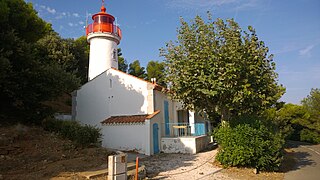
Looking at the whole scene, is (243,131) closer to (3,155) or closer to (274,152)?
(274,152)

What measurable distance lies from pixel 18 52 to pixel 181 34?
8.02 metres

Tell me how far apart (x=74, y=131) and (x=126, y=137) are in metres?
4.36

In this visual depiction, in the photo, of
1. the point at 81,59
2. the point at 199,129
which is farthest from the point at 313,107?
the point at 81,59

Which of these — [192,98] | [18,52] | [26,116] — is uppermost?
[18,52]

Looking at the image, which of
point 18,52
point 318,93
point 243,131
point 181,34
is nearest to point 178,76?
point 181,34

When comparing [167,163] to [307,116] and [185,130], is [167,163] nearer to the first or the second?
[185,130]

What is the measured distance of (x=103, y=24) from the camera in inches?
826

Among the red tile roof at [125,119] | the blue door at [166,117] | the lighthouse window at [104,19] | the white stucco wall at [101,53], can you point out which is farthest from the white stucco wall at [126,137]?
the lighthouse window at [104,19]

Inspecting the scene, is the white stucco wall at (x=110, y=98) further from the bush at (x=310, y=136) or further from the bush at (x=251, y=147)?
the bush at (x=310, y=136)

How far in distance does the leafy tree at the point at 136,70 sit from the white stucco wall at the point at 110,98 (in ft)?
58.1

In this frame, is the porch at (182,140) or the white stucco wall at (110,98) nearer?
the porch at (182,140)

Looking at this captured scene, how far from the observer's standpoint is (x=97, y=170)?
832cm

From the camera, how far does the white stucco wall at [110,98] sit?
16172 mm

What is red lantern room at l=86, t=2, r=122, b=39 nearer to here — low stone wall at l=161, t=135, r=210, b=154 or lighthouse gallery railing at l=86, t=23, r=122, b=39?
lighthouse gallery railing at l=86, t=23, r=122, b=39
